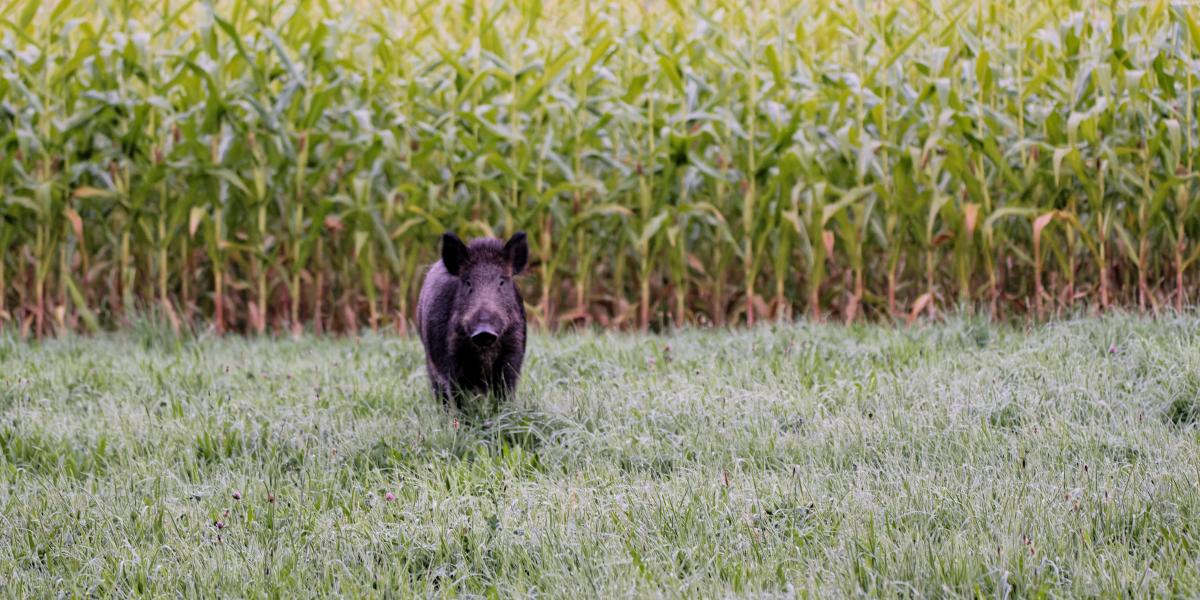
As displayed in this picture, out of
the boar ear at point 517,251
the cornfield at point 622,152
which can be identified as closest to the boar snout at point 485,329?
the boar ear at point 517,251

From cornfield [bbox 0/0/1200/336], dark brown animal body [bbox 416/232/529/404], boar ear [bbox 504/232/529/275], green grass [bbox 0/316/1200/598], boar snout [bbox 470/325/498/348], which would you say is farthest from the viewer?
cornfield [bbox 0/0/1200/336]

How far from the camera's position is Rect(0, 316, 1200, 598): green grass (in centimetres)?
378

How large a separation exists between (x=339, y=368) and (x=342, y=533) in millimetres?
2822

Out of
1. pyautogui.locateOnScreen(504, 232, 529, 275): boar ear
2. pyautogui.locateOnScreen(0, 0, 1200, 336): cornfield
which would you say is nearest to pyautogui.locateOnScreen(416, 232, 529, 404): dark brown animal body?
pyautogui.locateOnScreen(504, 232, 529, 275): boar ear

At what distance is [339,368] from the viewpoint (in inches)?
273

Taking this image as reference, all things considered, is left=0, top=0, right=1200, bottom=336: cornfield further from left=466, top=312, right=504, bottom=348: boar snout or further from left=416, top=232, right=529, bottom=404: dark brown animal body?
left=466, top=312, right=504, bottom=348: boar snout

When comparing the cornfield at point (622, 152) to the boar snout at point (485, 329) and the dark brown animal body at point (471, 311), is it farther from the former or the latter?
the boar snout at point (485, 329)

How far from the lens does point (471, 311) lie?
5.41 m

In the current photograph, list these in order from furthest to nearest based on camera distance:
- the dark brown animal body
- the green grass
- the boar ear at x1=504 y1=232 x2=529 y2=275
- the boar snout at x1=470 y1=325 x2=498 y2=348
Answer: the boar ear at x1=504 y1=232 x2=529 y2=275, the dark brown animal body, the boar snout at x1=470 y1=325 x2=498 y2=348, the green grass

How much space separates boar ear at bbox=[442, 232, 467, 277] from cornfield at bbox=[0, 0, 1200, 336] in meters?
2.69

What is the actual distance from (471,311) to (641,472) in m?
1.09

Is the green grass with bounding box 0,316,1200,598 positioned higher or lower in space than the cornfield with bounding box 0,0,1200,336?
lower

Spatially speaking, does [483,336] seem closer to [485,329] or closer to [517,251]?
[485,329]

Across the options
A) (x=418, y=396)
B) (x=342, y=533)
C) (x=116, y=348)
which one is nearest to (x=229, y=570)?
(x=342, y=533)
